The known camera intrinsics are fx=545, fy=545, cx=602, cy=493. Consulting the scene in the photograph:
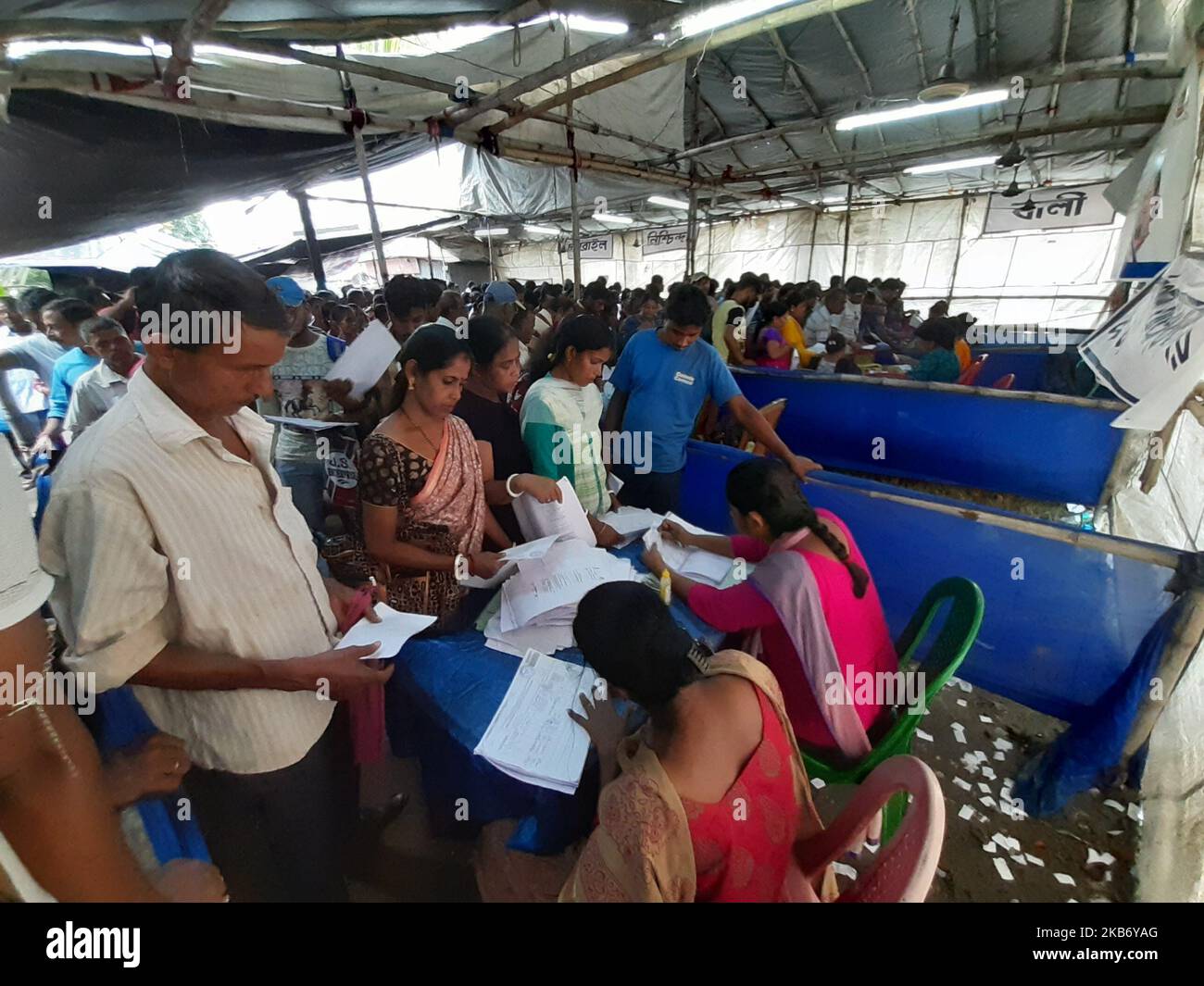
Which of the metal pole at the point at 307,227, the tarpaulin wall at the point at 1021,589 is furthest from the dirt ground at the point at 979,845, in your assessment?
the metal pole at the point at 307,227

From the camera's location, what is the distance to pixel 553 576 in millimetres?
1756

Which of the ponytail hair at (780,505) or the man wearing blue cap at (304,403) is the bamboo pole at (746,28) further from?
the ponytail hair at (780,505)

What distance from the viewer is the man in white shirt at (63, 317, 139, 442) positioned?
9.48 ft

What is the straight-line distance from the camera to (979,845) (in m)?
2.22

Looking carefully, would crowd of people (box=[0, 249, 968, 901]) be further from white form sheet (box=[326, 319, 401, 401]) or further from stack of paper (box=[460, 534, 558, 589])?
white form sheet (box=[326, 319, 401, 401])

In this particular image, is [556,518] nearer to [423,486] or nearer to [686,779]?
[423,486]

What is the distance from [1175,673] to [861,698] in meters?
1.26

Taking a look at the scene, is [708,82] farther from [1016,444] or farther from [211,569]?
[211,569]

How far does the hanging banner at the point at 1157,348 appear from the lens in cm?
207

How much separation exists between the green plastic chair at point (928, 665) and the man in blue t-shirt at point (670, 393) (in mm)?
1239

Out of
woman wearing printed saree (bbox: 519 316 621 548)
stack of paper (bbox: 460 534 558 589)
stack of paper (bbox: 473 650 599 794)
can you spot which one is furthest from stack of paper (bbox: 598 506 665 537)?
stack of paper (bbox: 473 650 599 794)

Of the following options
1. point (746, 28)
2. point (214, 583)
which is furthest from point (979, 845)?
point (746, 28)

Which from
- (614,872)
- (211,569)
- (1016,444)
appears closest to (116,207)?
(211,569)

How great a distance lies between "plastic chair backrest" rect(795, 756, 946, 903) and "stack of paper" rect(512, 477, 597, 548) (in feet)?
3.65
